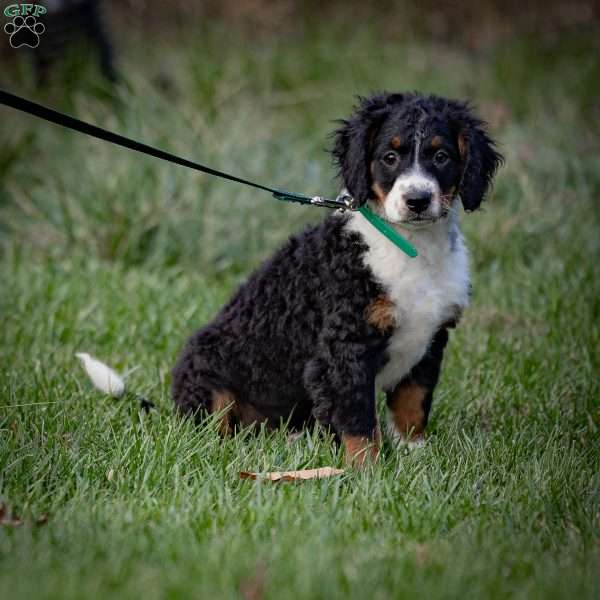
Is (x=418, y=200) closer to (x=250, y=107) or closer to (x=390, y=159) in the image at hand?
(x=390, y=159)

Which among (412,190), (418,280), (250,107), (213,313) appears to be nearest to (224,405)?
(418,280)

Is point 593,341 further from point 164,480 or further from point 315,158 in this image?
point 315,158

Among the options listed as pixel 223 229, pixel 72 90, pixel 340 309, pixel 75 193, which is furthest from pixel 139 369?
pixel 72 90

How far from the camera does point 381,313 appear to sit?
139 inches

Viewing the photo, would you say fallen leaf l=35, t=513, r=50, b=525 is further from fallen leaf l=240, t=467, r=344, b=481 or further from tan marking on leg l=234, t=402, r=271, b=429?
tan marking on leg l=234, t=402, r=271, b=429

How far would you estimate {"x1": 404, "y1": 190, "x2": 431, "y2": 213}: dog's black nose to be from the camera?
134 inches

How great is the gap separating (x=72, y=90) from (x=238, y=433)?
5683 millimetres

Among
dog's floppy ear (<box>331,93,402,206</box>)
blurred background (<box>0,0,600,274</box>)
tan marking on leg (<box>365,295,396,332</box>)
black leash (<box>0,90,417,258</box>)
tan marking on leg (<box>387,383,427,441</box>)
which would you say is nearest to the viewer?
black leash (<box>0,90,417,258</box>)

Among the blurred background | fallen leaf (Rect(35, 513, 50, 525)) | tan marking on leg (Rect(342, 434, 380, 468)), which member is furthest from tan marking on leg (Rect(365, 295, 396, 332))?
the blurred background

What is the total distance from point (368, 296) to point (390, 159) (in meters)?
0.53

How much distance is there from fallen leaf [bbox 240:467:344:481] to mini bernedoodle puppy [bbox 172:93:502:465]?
15 centimetres

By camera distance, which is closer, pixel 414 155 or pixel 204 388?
pixel 414 155

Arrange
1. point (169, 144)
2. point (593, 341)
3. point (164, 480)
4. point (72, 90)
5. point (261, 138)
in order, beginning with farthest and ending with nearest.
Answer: point (72, 90) < point (261, 138) < point (169, 144) < point (593, 341) < point (164, 480)

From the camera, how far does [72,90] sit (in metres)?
8.63
